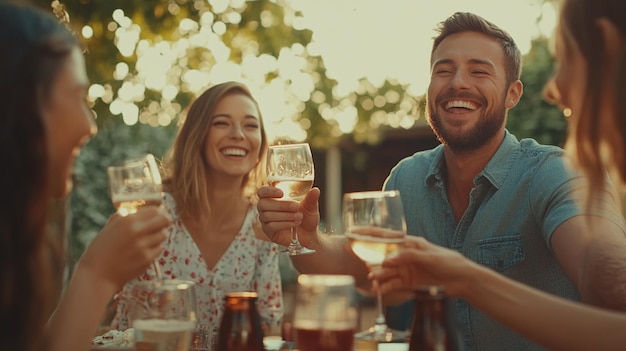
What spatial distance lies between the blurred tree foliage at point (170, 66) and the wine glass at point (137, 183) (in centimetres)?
295

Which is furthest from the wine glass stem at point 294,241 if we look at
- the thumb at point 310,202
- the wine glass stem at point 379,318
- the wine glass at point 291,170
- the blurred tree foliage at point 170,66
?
the blurred tree foliage at point 170,66

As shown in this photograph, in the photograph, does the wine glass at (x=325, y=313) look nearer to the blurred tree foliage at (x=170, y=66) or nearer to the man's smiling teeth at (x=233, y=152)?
the man's smiling teeth at (x=233, y=152)

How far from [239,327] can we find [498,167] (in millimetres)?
1823

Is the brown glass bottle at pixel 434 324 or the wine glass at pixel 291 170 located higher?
the wine glass at pixel 291 170

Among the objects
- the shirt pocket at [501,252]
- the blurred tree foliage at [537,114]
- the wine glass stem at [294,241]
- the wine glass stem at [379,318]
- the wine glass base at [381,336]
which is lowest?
the wine glass base at [381,336]

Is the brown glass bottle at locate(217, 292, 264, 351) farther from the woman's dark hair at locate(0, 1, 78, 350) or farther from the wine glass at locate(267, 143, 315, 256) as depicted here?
the wine glass at locate(267, 143, 315, 256)

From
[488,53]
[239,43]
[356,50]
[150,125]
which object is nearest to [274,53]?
[239,43]

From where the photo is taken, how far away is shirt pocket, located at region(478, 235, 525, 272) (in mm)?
3273

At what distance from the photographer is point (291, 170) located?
315cm

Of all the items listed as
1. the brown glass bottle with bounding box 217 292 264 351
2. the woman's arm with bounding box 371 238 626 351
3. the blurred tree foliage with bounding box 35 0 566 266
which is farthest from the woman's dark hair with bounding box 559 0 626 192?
the blurred tree foliage with bounding box 35 0 566 266

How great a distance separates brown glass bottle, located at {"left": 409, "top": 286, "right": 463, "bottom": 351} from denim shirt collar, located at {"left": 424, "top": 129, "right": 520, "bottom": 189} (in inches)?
64.8

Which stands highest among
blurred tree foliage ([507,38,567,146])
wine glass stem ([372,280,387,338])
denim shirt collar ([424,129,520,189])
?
blurred tree foliage ([507,38,567,146])

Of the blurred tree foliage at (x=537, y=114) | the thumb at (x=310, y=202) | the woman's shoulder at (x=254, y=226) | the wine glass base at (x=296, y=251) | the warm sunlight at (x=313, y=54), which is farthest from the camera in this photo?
the blurred tree foliage at (x=537, y=114)

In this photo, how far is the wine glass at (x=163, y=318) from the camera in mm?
1907
